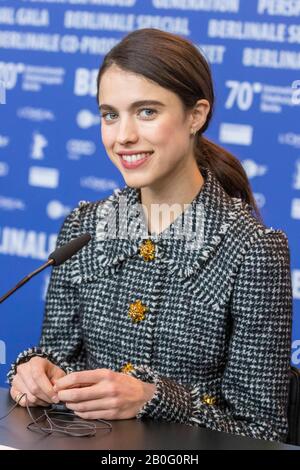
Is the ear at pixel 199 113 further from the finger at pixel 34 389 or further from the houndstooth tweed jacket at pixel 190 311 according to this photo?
the finger at pixel 34 389

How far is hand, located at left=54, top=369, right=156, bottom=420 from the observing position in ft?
5.16

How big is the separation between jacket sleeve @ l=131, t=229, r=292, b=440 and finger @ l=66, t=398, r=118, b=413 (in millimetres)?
136

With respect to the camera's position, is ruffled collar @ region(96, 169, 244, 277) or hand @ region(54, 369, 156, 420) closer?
hand @ region(54, 369, 156, 420)

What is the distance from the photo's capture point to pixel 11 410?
63.2 inches

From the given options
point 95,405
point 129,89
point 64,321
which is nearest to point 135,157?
point 129,89

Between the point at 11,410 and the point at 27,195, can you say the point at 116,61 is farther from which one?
the point at 27,195

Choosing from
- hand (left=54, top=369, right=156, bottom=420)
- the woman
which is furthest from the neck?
hand (left=54, top=369, right=156, bottom=420)

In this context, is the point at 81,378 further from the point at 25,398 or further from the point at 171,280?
the point at 171,280

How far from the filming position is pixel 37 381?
1.66 meters

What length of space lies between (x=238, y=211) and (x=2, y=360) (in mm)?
1754

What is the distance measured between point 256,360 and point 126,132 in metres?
0.48

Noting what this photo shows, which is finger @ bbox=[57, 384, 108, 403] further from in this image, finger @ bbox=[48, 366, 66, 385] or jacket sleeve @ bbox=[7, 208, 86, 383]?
jacket sleeve @ bbox=[7, 208, 86, 383]

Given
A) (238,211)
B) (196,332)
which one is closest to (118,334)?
(196,332)
